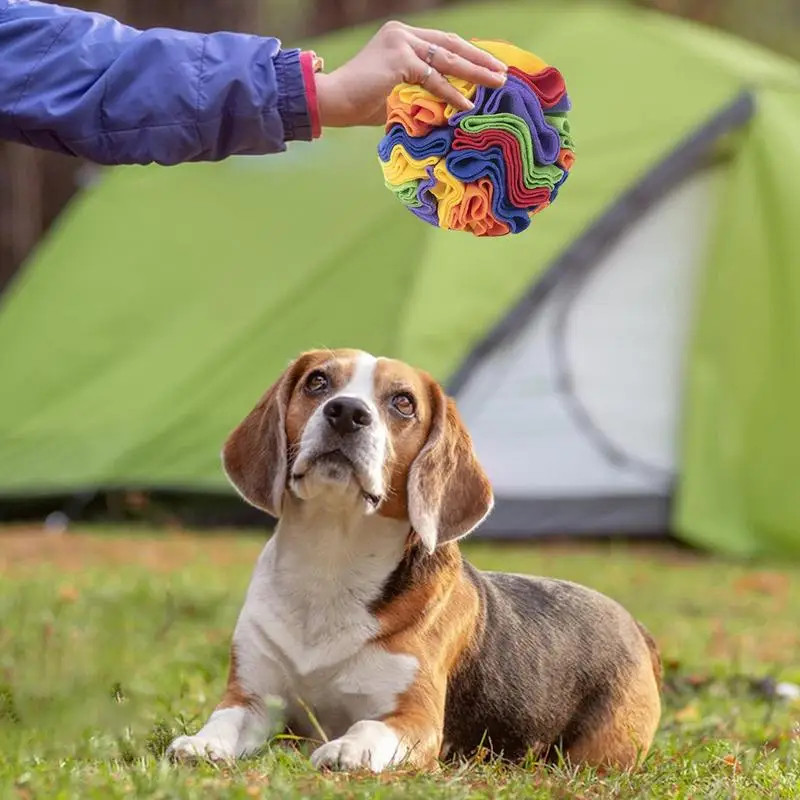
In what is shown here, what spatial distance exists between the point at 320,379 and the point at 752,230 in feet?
21.1

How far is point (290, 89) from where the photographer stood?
12.4ft

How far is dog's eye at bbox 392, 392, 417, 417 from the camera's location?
4125 mm

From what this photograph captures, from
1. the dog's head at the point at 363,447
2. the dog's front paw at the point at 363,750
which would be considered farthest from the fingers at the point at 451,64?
the dog's front paw at the point at 363,750

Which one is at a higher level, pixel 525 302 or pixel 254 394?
pixel 525 302

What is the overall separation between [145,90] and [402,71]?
0.57 metres

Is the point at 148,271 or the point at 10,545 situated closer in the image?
the point at 10,545

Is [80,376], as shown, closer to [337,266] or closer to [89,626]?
[337,266]

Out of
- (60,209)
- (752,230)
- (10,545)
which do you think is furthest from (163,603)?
(60,209)

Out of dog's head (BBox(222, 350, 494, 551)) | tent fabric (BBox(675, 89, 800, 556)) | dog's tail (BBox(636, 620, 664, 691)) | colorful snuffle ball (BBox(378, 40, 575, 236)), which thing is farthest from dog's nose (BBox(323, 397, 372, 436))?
tent fabric (BBox(675, 89, 800, 556))

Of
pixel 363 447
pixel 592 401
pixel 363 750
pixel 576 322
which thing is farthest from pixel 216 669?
pixel 576 322

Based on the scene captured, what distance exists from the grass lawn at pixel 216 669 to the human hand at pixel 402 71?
4.74ft

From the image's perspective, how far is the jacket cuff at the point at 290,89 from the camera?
12.4ft

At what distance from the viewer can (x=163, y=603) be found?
6773 millimetres

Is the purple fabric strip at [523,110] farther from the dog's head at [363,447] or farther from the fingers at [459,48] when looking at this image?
the dog's head at [363,447]
